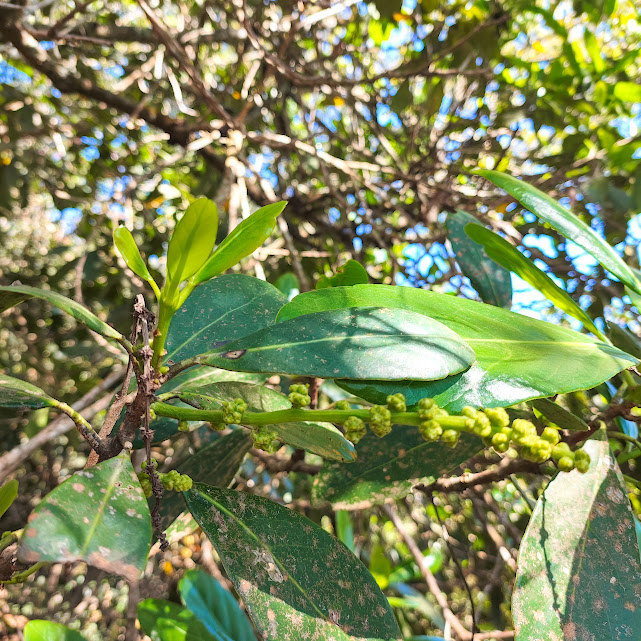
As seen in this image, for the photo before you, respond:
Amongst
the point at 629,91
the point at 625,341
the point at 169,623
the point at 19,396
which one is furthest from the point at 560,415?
the point at 629,91

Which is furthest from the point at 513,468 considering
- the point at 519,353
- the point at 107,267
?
the point at 107,267

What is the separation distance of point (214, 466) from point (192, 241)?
1.48 ft

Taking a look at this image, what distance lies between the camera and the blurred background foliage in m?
1.78

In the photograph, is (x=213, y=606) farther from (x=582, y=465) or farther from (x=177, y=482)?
(x=582, y=465)

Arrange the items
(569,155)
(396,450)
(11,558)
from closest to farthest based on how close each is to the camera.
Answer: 1. (11,558)
2. (396,450)
3. (569,155)

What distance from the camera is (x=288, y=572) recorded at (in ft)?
2.00

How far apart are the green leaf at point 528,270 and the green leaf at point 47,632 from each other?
38.9 inches

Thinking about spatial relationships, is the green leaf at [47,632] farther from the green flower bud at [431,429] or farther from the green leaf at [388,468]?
the green flower bud at [431,429]

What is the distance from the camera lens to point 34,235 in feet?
12.4

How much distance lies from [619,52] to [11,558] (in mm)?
3217

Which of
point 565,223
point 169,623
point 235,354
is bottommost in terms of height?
point 169,623

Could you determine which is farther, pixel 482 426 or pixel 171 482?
pixel 171 482

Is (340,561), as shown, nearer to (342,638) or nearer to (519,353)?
(342,638)

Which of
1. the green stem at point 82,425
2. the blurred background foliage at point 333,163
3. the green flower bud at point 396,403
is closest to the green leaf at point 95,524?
the green stem at point 82,425
